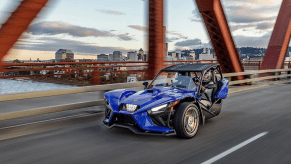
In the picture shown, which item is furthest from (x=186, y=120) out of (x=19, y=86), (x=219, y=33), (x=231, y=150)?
(x=219, y=33)

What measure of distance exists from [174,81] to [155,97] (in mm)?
1109

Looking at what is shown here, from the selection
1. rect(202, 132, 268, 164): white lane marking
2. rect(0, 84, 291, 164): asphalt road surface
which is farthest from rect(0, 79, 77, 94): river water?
rect(202, 132, 268, 164): white lane marking

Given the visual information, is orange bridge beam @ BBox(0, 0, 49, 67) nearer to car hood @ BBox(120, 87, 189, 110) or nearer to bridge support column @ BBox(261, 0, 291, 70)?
car hood @ BBox(120, 87, 189, 110)

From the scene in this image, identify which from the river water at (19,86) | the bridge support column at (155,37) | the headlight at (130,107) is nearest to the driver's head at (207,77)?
the headlight at (130,107)

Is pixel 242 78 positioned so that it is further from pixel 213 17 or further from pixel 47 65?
pixel 47 65

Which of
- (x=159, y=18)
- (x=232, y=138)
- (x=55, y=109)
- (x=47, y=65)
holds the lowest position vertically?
(x=232, y=138)

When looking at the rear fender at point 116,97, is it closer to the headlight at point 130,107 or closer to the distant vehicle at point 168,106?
the distant vehicle at point 168,106

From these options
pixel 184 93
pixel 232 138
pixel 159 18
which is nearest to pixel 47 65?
pixel 159 18

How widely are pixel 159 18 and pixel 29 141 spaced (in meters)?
4.86

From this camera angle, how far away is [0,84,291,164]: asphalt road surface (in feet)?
14.3

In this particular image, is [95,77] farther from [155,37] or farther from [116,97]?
[116,97]

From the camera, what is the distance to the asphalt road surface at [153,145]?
435 centimetres

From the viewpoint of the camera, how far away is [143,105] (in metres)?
5.16

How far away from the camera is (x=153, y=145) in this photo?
5.03 meters
